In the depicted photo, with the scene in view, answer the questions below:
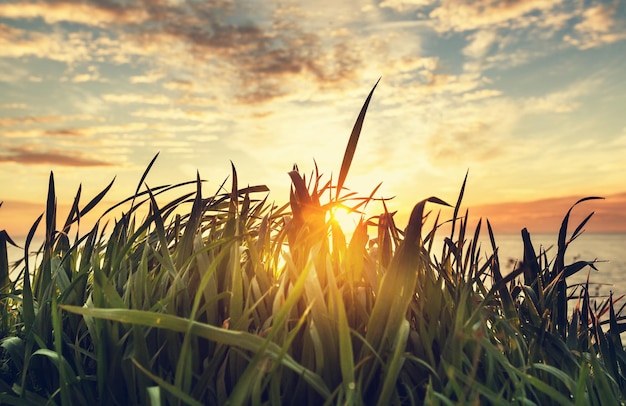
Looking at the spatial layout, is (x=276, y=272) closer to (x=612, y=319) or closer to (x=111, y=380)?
(x=111, y=380)

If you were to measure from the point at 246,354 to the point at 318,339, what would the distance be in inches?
7.9

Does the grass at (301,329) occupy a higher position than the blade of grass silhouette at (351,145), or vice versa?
the blade of grass silhouette at (351,145)

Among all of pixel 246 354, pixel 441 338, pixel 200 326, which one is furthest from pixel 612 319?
pixel 200 326

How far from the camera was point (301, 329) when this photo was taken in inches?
57.2

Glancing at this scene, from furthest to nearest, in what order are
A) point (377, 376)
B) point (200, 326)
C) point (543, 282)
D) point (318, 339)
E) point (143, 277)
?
point (543, 282) → point (143, 277) → point (377, 376) → point (318, 339) → point (200, 326)

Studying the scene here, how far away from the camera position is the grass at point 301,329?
1.22 metres

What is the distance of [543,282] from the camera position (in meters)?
2.17

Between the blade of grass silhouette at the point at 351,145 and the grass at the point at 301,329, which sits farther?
the blade of grass silhouette at the point at 351,145

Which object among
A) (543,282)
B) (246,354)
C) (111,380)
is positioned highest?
(543,282)

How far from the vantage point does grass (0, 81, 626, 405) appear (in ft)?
4.00

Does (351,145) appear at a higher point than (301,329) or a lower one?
higher

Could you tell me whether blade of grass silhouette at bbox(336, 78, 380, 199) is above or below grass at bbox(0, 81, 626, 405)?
above

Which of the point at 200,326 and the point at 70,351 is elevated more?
the point at 200,326

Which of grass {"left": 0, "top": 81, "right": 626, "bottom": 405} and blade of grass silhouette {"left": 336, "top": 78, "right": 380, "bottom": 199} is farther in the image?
blade of grass silhouette {"left": 336, "top": 78, "right": 380, "bottom": 199}
